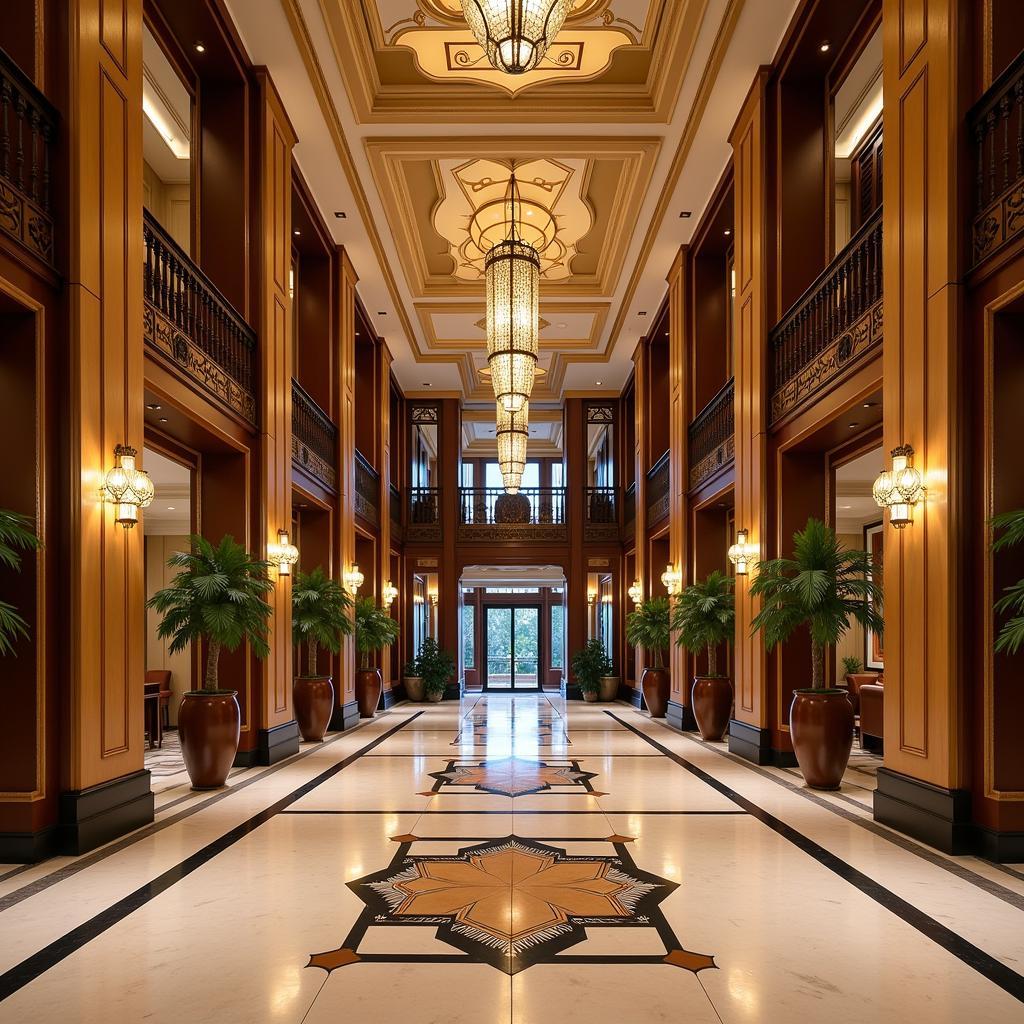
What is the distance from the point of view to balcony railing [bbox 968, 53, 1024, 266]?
14.7ft

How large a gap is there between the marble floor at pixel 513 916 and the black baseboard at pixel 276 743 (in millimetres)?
1395

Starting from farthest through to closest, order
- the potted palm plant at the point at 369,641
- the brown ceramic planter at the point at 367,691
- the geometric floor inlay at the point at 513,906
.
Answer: the brown ceramic planter at the point at 367,691 → the potted palm plant at the point at 369,641 → the geometric floor inlay at the point at 513,906

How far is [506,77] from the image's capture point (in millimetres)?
8688

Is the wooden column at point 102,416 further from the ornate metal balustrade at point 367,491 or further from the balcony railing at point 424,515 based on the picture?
the balcony railing at point 424,515

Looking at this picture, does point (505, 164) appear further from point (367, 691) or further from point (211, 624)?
point (367, 691)

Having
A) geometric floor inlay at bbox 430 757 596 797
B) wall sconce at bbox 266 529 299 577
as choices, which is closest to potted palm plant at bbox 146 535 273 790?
wall sconce at bbox 266 529 299 577

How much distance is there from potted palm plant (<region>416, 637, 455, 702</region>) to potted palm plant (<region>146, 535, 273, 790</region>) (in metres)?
10.3

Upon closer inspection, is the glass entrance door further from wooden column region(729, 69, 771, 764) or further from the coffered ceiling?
wooden column region(729, 69, 771, 764)

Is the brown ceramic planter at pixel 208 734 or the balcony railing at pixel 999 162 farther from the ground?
the balcony railing at pixel 999 162

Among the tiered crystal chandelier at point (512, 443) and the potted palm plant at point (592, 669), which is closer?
the tiered crystal chandelier at point (512, 443)

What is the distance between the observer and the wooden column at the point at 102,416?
482 cm

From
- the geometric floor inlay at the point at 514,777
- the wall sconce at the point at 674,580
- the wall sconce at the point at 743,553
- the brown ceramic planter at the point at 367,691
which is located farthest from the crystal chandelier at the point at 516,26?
the brown ceramic planter at the point at 367,691

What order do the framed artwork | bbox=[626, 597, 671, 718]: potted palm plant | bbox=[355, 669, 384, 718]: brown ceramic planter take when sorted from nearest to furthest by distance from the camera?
1. bbox=[626, 597, 671, 718]: potted palm plant
2. bbox=[355, 669, 384, 718]: brown ceramic planter
3. the framed artwork

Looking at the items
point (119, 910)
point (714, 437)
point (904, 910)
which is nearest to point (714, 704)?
point (714, 437)
